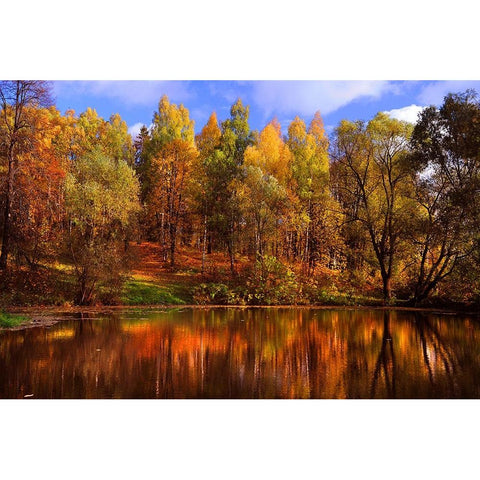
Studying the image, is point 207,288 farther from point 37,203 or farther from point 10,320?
point 10,320

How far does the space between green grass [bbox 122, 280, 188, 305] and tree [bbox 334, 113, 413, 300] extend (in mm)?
7198

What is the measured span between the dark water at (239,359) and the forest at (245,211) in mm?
3660

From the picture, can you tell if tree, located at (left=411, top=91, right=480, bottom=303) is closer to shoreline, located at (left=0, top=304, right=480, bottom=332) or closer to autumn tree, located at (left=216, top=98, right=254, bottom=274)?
shoreline, located at (left=0, top=304, right=480, bottom=332)

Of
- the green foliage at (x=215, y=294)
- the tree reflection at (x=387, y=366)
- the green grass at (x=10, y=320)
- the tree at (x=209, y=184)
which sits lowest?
the tree reflection at (x=387, y=366)

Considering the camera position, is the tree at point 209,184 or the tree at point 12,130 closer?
the tree at point 12,130

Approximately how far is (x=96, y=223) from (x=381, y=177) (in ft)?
33.2

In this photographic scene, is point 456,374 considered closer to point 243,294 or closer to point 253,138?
point 243,294

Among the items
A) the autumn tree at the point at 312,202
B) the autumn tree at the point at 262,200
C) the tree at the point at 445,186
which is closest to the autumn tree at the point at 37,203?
the autumn tree at the point at 262,200

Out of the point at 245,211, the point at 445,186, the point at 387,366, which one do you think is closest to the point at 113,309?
the point at 245,211

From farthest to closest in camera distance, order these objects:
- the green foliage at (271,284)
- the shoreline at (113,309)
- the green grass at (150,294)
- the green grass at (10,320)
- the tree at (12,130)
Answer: the green foliage at (271,284) → the green grass at (150,294) → the tree at (12,130) → the shoreline at (113,309) → the green grass at (10,320)

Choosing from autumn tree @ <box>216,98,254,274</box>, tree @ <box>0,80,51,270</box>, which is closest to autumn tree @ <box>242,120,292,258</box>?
autumn tree @ <box>216,98,254,274</box>

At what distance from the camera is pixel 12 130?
44.3ft

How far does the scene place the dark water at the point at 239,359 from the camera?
5547 millimetres

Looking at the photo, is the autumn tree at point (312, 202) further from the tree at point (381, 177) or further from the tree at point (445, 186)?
the tree at point (445, 186)
